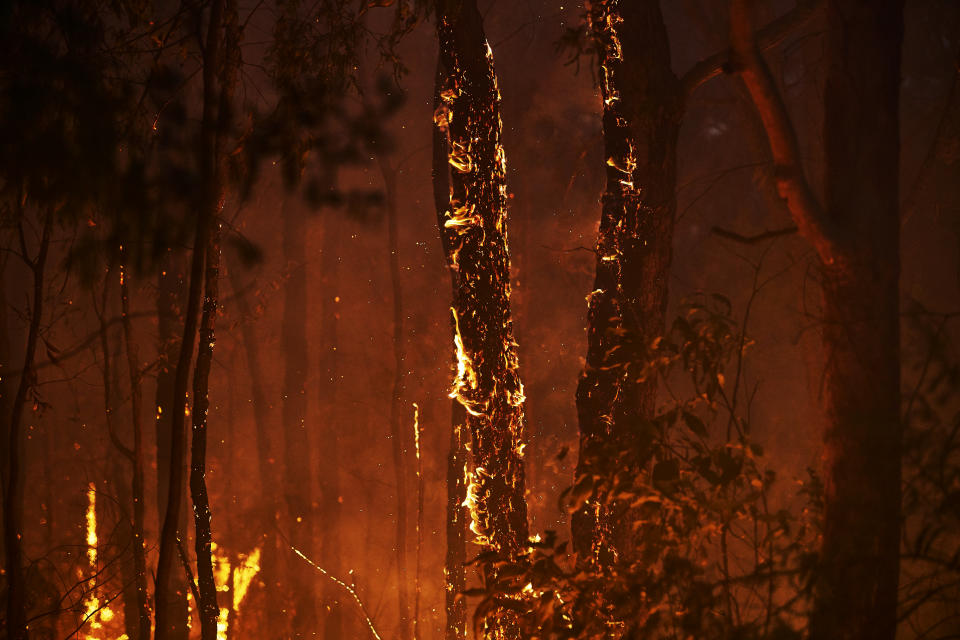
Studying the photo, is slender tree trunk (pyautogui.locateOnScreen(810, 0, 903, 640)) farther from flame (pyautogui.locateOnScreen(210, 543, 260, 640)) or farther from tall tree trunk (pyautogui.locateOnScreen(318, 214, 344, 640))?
flame (pyautogui.locateOnScreen(210, 543, 260, 640))

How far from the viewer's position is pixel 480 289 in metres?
5.37

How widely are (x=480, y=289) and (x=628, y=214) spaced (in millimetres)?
1077

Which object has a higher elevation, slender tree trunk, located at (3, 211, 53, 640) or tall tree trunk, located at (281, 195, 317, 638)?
tall tree trunk, located at (281, 195, 317, 638)

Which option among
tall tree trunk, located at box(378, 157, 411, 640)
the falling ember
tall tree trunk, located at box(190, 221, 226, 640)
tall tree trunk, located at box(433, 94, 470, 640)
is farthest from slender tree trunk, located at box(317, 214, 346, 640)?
tall tree trunk, located at box(190, 221, 226, 640)

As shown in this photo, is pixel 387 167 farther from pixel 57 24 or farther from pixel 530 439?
pixel 57 24

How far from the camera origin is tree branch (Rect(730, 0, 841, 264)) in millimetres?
3668

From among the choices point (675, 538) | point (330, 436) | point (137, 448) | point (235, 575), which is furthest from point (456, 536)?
point (235, 575)

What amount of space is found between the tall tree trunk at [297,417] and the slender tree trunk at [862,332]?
16.2 metres

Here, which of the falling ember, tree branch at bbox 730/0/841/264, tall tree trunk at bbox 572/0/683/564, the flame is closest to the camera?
tree branch at bbox 730/0/841/264

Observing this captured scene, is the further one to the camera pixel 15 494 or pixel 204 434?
pixel 204 434

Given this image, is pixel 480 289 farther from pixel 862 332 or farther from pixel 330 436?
pixel 330 436

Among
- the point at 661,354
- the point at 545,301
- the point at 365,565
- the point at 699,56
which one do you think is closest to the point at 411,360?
the point at 545,301

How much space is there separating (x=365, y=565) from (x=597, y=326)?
14732mm

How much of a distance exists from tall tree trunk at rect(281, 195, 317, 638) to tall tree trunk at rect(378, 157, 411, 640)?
2.14 meters
